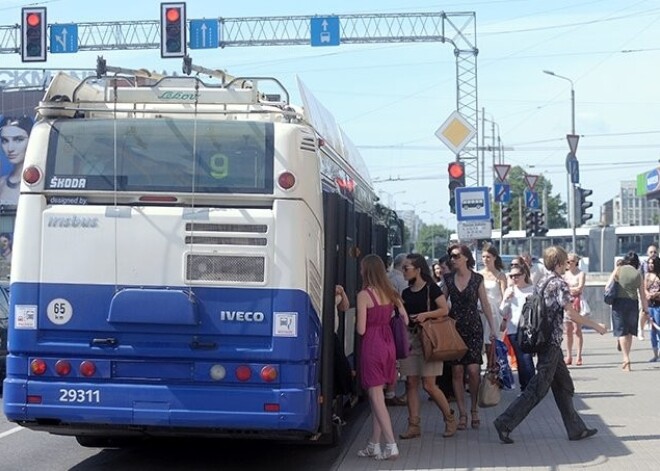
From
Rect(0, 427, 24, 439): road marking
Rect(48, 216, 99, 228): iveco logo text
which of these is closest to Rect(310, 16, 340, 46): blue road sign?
Rect(0, 427, 24, 439): road marking

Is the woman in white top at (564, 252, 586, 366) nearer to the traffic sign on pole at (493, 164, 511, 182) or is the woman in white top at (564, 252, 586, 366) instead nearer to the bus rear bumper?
the bus rear bumper

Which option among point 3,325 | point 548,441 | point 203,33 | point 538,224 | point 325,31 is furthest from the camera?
point 538,224

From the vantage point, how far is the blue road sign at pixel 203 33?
1120 inches

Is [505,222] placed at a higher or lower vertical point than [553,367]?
higher

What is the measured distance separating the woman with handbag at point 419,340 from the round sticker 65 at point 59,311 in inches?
141

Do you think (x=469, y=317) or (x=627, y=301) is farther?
(x=627, y=301)

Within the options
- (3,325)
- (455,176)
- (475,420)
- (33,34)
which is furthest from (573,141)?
(475,420)

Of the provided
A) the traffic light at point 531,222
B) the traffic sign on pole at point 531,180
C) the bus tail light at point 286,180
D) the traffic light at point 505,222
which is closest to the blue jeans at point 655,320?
the bus tail light at point 286,180

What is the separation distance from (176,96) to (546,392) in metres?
4.31

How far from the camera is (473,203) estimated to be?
21844mm

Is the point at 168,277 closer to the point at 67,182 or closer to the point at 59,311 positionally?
the point at 59,311

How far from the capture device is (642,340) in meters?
24.8

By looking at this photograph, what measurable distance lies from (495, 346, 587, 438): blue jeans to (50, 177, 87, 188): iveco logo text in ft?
14.7

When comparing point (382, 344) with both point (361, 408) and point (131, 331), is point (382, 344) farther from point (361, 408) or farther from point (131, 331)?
point (361, 408)
